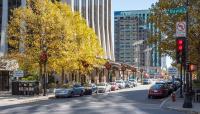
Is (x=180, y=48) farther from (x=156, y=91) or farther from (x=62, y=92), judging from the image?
(x=62, y=92)

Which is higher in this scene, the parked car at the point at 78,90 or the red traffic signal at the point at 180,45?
the red traffic signal at the point at 180,45

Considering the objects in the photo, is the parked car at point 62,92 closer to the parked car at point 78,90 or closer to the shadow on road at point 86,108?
the parked car at point 78,90

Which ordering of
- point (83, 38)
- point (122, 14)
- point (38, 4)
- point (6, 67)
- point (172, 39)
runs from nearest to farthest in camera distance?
point (172, 39)
point (38, 4)
point (6, 67)
point (83, 38)
point (122, 14)

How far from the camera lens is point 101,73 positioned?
4158 inches

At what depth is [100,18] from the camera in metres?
107

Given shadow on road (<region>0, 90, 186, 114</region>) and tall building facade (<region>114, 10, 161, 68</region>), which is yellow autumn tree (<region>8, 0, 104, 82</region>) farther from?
tall building facade (<region>114, 10, 161, 68</region>)

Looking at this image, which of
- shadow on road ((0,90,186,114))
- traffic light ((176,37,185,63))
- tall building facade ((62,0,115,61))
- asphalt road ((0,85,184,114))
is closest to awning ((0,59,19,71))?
asphalt road ((0,85,184,114))

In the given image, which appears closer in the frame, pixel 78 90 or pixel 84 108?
pixel 84 108

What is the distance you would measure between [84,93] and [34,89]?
601cm

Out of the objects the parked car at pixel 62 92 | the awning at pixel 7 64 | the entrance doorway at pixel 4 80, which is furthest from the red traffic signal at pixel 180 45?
the entrance doorway at pixel 4 80

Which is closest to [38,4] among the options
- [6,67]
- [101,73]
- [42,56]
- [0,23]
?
[42,56]

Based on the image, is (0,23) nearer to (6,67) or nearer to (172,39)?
(6,67)

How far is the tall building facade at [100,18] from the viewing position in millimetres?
96688

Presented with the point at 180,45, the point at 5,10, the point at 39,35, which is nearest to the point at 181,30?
the point at 180,45
